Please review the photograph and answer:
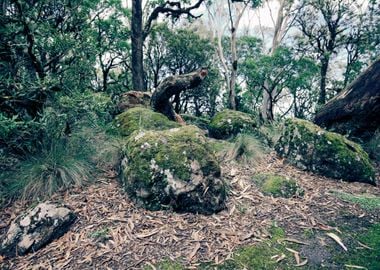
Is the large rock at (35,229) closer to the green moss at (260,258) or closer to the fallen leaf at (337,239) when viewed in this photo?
the green moss at (260,258)

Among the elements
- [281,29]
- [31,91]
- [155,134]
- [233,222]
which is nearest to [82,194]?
[155,134]

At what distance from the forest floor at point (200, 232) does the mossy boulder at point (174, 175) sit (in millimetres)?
130

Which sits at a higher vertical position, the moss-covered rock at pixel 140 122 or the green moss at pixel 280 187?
the moss-covered rock at pixel 140 122

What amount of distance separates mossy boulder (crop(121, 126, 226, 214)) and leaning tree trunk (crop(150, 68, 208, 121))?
2.61 metres

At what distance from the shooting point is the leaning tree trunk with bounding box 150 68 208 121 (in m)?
6.21

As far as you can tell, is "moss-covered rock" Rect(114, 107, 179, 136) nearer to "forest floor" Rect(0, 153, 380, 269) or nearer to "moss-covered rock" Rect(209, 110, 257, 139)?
"forest floor" Rect(0, 153, 380, 269)

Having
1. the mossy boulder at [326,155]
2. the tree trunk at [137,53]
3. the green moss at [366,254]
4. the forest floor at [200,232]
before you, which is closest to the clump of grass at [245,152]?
the mossy boulder at [326,155]

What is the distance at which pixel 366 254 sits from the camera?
2766 mm

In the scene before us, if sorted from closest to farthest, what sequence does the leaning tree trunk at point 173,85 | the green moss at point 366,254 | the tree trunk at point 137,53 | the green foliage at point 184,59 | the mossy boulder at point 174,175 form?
the green moss at point 366,254 < the mossy boulder at point 174,175 < the leaning tree trunk at point 173,85 < the tree trunk at point 137,53 < the green foliage at point 184,59

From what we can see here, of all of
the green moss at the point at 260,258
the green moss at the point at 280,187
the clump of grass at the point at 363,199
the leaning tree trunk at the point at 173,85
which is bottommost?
the green moss at the point at 260,258

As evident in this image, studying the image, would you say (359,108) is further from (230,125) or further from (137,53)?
(137,53)

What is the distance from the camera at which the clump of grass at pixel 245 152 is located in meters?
5.08

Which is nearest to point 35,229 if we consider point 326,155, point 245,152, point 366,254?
point 366,254

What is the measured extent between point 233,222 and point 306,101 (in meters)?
15.8
